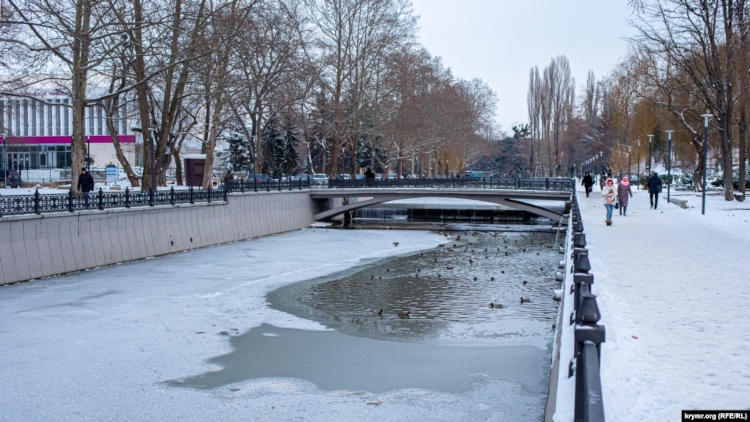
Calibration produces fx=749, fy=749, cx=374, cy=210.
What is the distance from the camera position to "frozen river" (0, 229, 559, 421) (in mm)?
9602

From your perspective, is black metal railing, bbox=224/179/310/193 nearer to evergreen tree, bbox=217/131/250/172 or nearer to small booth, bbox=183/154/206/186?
small booth, bbox=183/154/206/186

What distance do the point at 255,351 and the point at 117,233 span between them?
1439 centimetres

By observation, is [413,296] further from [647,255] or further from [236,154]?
[236,154]

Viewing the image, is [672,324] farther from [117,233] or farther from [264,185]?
[264,185]

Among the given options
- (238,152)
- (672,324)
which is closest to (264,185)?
(672,324)

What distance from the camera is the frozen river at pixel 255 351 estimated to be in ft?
31.5

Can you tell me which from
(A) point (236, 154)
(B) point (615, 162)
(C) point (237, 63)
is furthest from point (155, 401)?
(B) point (615, 162)

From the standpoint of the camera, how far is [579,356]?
4.54 m

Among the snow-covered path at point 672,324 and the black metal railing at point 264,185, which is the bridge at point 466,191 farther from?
the snow-covered path at point 672,324

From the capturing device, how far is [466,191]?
4812 centimetres

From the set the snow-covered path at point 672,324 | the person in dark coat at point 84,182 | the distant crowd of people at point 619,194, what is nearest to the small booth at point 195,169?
the person in dark coat at point 84,182

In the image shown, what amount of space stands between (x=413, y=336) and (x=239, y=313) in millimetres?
4406

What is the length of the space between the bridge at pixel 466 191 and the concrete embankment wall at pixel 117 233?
29.1ft

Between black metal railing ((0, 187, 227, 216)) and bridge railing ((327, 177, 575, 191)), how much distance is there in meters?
16.2
